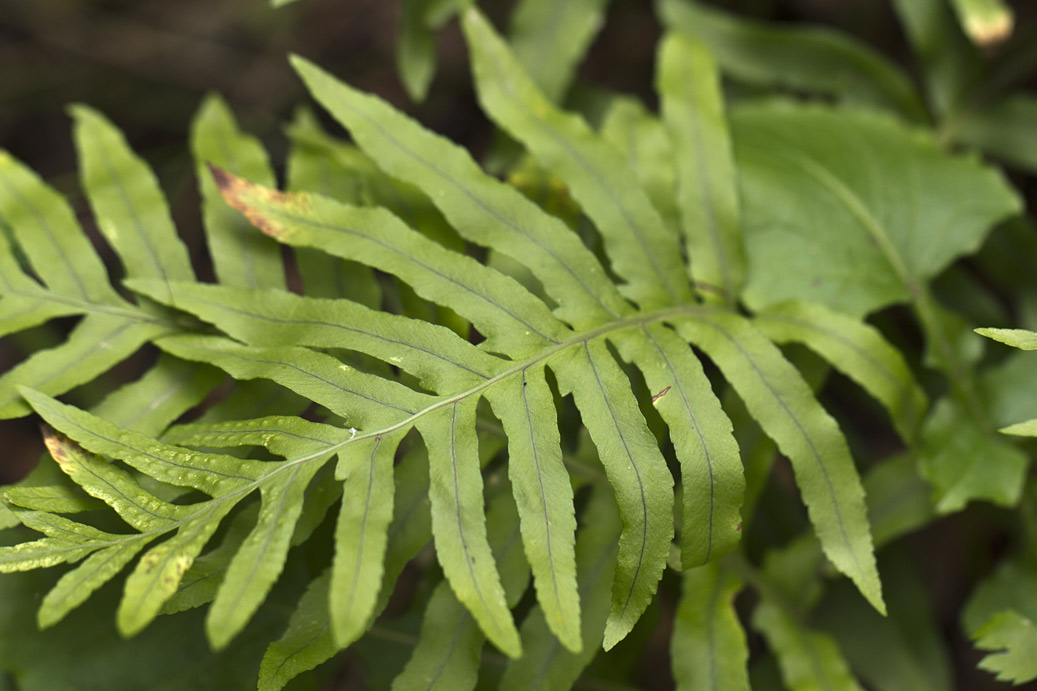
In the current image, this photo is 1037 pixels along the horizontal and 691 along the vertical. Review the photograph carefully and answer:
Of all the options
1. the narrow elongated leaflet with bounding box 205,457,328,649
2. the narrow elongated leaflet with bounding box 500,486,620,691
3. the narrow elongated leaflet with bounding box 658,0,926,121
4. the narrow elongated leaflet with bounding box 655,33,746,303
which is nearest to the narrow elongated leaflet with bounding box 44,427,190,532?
the narrow elongated leaflet with bounding box 205,457,328,649

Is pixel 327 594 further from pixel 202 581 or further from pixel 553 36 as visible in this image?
pixel 553 36

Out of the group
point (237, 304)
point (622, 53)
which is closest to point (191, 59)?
point (622, 53)

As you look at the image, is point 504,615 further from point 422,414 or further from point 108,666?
point 108,666

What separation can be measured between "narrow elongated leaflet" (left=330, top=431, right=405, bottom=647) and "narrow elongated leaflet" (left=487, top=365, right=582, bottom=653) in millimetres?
171

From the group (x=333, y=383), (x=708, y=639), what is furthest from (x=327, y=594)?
(x=708, y=639)

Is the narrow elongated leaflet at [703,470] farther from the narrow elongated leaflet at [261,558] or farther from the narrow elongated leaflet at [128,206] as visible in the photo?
the narrow elongated leaflet at [128,206]

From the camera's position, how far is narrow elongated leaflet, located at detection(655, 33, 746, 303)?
148cm

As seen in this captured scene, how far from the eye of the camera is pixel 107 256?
8.53ft

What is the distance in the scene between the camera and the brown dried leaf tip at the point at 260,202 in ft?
4.06

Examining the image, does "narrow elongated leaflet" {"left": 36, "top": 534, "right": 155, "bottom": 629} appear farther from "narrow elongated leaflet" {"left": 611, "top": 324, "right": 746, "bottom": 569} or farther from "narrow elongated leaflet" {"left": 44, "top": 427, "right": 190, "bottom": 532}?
"narrow elongated leaflet" {"left": 611, "top": 324, "right": 746, "bottom": 569}

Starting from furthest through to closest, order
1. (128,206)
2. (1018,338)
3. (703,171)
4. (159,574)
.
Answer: (703,171), (128,206), (1018,338), (159,574)

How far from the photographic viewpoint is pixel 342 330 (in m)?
1.16

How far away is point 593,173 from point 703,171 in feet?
0.78

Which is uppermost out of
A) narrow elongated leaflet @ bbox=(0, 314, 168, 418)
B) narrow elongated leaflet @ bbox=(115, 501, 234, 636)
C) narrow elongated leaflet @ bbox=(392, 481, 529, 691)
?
narrow elongated leaflet @ bbox=(0, 314, 168, 418)
